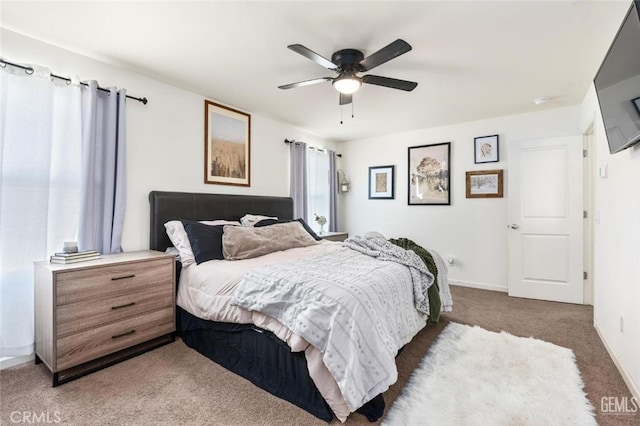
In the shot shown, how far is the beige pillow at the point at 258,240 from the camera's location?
2616mm

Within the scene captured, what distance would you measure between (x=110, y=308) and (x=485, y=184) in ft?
15.0

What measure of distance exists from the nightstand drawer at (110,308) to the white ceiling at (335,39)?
6.37ft

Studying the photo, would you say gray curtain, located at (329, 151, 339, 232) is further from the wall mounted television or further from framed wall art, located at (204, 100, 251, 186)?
the wall mounted television

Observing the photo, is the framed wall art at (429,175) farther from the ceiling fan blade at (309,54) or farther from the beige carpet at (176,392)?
the ceiling fan blade at (309,54)


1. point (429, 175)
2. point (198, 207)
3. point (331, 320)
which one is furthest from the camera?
point (429, 175)

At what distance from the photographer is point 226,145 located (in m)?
3.66

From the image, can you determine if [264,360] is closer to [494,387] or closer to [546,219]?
[494,387]

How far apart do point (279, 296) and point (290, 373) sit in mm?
465

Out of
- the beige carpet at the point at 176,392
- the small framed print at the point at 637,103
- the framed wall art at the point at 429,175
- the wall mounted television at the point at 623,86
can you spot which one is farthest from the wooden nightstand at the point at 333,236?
the small framed print at the point at 637,103

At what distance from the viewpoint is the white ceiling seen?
1.90 meters

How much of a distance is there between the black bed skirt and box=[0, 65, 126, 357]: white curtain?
1.14 meters

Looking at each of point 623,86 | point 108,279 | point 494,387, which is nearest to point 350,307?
point 494,387

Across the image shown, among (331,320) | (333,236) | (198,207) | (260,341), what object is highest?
(198,207)

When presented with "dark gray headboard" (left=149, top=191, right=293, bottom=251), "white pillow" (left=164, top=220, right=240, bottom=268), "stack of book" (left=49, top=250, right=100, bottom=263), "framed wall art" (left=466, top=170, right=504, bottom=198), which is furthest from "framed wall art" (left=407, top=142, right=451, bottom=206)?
"stack of book" (left=49, top=250, right=100, bottom=263)
